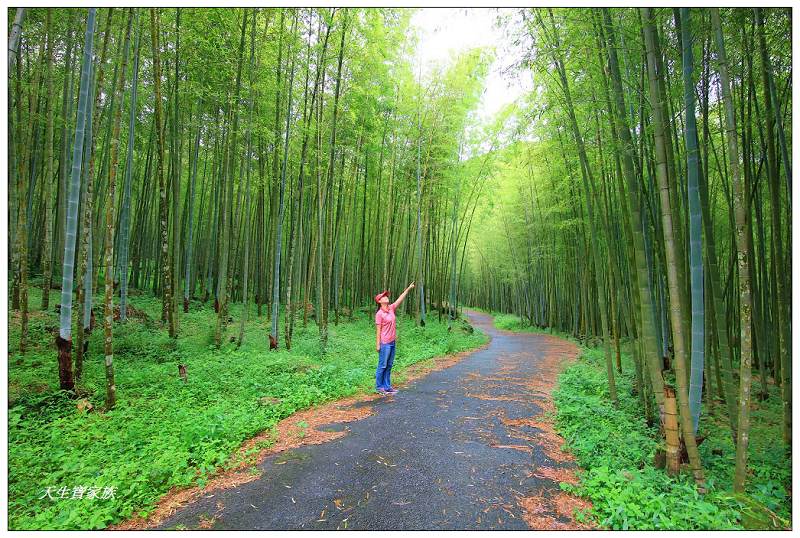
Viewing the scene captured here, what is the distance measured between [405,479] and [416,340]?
6474 millimetres

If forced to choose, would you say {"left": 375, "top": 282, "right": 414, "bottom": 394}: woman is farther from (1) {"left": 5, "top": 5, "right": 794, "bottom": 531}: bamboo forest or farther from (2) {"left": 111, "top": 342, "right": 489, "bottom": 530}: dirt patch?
(2) {"left": 111, "top": 342, "right": 489, "bottom": 530}: dirt patch

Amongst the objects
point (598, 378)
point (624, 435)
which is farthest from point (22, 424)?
point (598, 378)

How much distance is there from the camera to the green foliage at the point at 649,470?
6.28ft

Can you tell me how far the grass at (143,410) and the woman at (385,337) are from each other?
24 cm

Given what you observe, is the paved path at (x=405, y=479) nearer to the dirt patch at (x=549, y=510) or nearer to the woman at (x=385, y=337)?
the dirt patch at (x=549, y=510)

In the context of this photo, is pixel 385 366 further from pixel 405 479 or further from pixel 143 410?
pixel 143 410

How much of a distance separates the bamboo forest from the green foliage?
0.02m

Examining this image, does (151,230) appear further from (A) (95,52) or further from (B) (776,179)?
(B) (776,179)

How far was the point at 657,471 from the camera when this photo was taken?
2414 millimetres

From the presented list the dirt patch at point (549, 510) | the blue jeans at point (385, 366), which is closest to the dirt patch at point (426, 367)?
the blue jeans at point (385, 366)

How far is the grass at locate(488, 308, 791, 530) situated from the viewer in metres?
1.90

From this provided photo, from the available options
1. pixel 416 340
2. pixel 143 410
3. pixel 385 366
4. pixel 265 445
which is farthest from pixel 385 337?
pixel 416 340

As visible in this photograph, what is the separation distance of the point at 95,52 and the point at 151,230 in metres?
5.51

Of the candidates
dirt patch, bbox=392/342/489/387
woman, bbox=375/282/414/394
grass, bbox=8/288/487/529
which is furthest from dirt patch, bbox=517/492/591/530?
dirt patch, bbox=392/342/489/387
